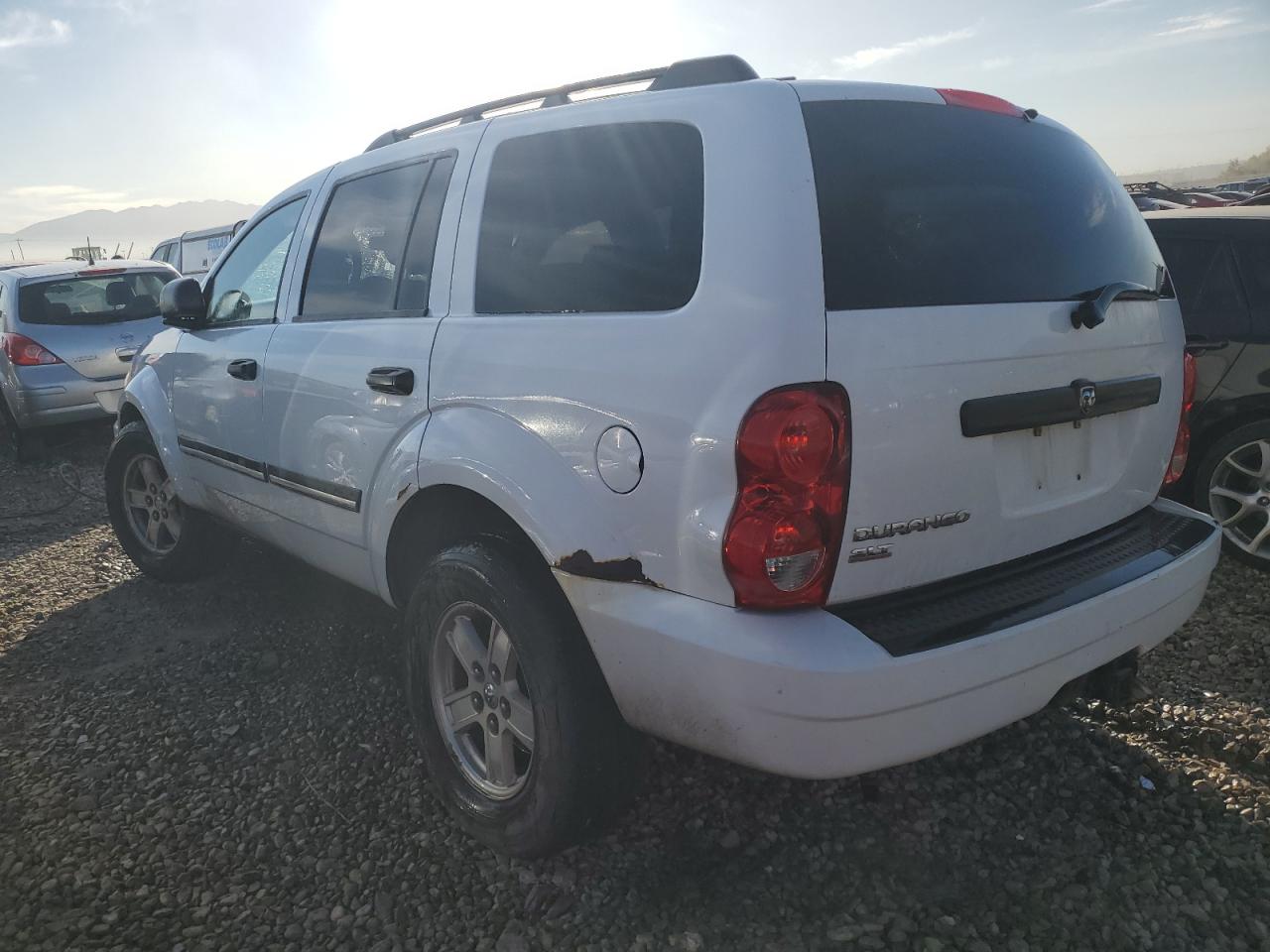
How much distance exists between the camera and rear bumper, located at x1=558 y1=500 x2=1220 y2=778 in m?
1.79

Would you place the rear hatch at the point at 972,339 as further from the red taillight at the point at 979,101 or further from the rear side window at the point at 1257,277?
the rear side window at the point at 1257,277

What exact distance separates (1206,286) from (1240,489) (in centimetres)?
98

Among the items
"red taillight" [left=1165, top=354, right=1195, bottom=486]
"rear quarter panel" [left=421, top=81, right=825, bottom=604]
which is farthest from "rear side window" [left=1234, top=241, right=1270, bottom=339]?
"rear quarter panel" [left=421, top=81, right=825, bottom=604]

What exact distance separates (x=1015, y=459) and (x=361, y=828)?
2.02 metres

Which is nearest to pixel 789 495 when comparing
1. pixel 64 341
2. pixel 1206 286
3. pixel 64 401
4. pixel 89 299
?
pixel 1206 286

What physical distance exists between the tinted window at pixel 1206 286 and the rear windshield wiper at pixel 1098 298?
2317 millimetres

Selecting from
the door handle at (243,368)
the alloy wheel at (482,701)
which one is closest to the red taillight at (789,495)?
the alloy wheel at (482,701)

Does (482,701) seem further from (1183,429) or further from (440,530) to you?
(1183,429)

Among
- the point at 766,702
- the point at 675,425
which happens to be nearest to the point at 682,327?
the point at 675,425

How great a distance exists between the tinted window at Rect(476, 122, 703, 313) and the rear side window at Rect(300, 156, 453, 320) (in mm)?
285

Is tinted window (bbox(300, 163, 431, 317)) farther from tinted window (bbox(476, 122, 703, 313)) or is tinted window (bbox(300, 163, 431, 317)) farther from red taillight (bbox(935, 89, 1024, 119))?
red taillight (bbox(935, 89, 1024, 119))

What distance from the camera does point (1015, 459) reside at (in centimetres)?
211

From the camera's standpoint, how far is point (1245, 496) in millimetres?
4289

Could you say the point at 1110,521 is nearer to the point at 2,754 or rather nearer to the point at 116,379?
the point at 2,754
